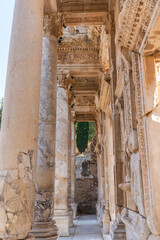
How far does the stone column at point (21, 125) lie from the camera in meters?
3.23

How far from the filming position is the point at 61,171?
1020 cm

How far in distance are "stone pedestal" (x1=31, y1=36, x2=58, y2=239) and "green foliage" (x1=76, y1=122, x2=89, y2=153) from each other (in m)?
26.8

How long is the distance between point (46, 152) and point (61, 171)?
465cm

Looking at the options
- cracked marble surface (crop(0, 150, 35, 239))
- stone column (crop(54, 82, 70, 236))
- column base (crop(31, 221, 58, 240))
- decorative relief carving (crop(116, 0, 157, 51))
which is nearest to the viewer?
cracked marble surface (crop(0, 150, 35, 239))

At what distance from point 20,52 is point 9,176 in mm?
1999

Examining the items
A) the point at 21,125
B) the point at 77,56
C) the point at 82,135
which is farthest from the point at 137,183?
the point at 82,135

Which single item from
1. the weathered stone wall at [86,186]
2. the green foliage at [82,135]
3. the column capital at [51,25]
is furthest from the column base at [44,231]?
the green foliage at [82,135]

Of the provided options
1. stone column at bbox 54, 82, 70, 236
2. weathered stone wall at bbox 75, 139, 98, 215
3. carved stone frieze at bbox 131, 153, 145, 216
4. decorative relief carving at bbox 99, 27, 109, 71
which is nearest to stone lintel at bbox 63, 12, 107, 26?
decorative relief carving at bbox 99, 27, 109, 71

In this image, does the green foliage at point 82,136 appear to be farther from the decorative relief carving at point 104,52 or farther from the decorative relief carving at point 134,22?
the decorative relief carving at point 134,22

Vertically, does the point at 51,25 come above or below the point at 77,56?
below

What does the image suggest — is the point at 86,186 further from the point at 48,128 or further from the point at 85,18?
the point at 48,128

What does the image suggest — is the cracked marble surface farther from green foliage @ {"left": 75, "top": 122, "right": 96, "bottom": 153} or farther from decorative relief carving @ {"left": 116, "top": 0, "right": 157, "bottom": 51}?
green foliage @ {"left": 75, "top": 122, "right": 96, "bottom": 153}

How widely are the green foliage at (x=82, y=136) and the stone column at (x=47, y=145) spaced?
87.7 feet

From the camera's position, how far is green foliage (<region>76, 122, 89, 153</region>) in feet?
110
